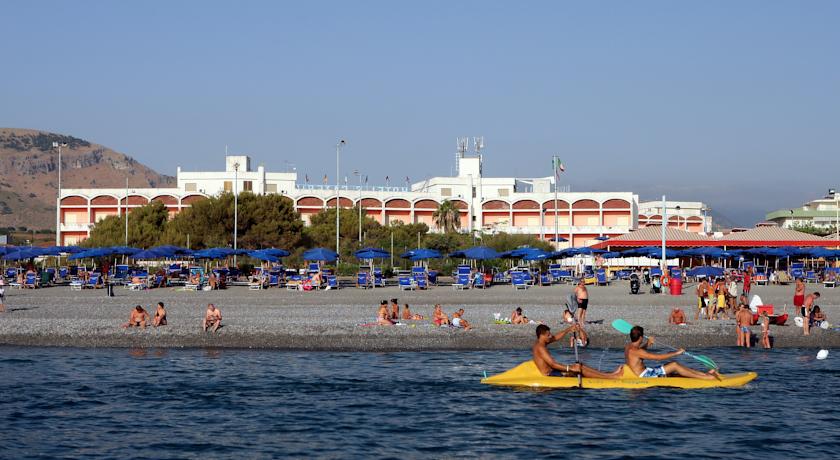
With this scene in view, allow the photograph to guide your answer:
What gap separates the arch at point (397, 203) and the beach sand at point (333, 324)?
5714 centimetres

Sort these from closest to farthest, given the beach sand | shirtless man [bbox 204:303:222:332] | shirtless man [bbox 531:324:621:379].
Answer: shirtless man [bbox 531:324:621:379] < the beach sand < shirtless man [bbox 204:303:222:332]

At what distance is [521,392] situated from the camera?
54.4 feet

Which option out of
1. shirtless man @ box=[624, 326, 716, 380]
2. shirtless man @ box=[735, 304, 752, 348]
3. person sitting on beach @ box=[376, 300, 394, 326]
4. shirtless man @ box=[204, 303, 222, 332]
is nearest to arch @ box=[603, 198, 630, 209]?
person sitting on beach @ box=[376, 300, 394, 326]

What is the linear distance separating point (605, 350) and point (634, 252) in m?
29.4

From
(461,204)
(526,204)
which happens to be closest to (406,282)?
(461,204)

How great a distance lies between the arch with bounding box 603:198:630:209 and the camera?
92.7 meters

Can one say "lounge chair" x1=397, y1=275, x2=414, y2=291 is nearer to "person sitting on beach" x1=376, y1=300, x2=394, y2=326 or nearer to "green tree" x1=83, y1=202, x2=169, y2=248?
"person sitting on beach" x1=376, y1=300, x2=394, y2=326

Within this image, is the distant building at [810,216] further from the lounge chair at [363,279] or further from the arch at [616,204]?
the lounge chair at [363,279]

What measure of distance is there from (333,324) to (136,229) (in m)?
49.4

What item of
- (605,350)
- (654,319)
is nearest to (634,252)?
(654,319)

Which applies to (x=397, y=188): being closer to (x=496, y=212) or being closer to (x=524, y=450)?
(x=496, y=212)

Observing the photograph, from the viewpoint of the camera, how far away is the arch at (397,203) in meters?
91.0

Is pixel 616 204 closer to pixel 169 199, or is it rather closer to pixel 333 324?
pixel 169 199

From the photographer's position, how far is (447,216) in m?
86.6
